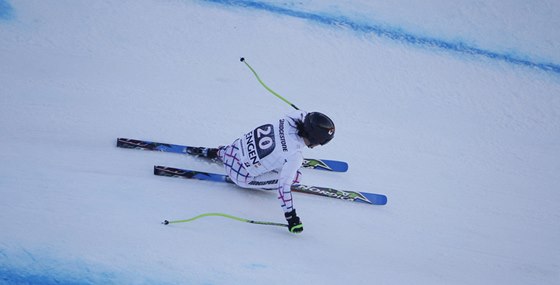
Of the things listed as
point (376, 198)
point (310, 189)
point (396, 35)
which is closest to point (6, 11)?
point (310, 189)

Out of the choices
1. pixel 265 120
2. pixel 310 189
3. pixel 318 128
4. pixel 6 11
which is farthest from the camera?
pixel 6 11

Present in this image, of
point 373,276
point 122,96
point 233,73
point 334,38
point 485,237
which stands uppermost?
point 334,38

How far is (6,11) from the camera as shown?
15.7 ft

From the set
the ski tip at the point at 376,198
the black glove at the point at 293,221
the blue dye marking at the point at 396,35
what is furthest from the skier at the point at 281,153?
the blue dye marking at the point at 396,35

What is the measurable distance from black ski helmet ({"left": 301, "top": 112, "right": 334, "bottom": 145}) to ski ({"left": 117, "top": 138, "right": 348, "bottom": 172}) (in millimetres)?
806

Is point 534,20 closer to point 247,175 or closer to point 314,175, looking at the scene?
point 314,175

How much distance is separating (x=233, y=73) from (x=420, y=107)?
5.40 ft

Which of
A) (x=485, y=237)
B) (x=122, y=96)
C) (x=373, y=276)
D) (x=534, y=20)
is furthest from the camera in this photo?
(x=534, y=20)

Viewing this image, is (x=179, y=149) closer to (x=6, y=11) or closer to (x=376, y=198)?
(x=376, y=198)

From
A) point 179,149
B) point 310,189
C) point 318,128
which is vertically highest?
point 318,128

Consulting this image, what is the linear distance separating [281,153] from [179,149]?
91cm

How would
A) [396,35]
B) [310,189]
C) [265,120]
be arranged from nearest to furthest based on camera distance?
[310,189] < [265,120] < [396,35]

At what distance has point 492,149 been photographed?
484 centimetres

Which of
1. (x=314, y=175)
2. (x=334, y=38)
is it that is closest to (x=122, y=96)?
(x=314, y=175)
